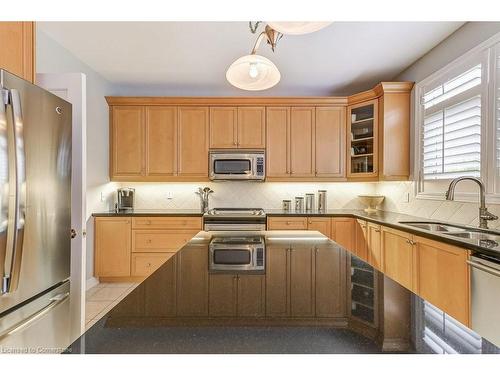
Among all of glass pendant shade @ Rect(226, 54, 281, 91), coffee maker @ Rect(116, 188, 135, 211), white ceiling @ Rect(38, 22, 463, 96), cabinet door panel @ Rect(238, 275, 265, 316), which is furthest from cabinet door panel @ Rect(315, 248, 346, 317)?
coffee maker @ Rect(116, 188, 135, 211)

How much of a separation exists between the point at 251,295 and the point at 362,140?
3474 millimetres

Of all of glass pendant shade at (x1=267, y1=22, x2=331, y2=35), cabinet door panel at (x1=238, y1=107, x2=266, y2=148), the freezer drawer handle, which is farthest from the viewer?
cabinet door panel at (x1=238, y1=107, x2=266, y2=148)

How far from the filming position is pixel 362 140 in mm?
3857

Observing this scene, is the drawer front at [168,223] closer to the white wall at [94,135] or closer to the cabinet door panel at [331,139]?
the white wall at [94,135]

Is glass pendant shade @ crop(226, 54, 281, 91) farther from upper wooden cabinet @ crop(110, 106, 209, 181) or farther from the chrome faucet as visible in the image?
upper wooden cabinet @ crop(110, 106, 209, 181)

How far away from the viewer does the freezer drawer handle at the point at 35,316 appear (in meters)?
1.24

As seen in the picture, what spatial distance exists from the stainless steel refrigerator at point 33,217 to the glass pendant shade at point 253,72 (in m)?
0.97

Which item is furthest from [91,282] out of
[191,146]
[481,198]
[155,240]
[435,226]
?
[481,198]

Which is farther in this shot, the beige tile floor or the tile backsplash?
the tile backsplash

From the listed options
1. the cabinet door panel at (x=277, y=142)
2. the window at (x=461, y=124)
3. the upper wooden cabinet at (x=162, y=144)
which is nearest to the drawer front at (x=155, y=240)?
the upper wooden cabinet at (x=162, y=144)

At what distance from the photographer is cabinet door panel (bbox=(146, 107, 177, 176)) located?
3.98m

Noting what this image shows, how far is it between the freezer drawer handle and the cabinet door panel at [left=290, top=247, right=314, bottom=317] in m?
1.22
